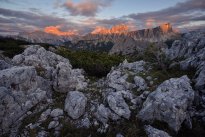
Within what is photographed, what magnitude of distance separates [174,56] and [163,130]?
74.1 feet

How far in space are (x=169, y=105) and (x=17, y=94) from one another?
1657 centimetres

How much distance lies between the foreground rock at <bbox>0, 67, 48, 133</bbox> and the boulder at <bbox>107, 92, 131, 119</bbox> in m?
8.34

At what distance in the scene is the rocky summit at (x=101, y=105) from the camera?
20.1m

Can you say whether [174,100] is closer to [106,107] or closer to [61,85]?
[106,107]

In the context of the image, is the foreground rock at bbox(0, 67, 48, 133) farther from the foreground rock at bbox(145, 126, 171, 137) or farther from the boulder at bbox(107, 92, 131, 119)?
the foreground rock at bbox(145, 126, 171, 137)

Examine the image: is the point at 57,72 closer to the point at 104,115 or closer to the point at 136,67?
the point at 104,115

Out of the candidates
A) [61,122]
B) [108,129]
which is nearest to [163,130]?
[108,129]

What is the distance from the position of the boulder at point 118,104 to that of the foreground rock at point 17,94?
834 centimetres

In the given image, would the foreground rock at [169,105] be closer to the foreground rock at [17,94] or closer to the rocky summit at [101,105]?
the rocky summit at [101,105]

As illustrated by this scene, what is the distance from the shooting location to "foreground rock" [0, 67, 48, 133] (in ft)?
69.7

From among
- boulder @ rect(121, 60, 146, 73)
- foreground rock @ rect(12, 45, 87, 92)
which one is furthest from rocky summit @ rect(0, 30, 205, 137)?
boulder @ rect(121, 60, 146, 73)

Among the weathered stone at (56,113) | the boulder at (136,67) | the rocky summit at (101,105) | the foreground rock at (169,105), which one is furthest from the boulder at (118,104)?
the boulder at (136,67)

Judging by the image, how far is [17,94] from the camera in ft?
76.7

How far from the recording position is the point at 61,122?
21047 millimetres
